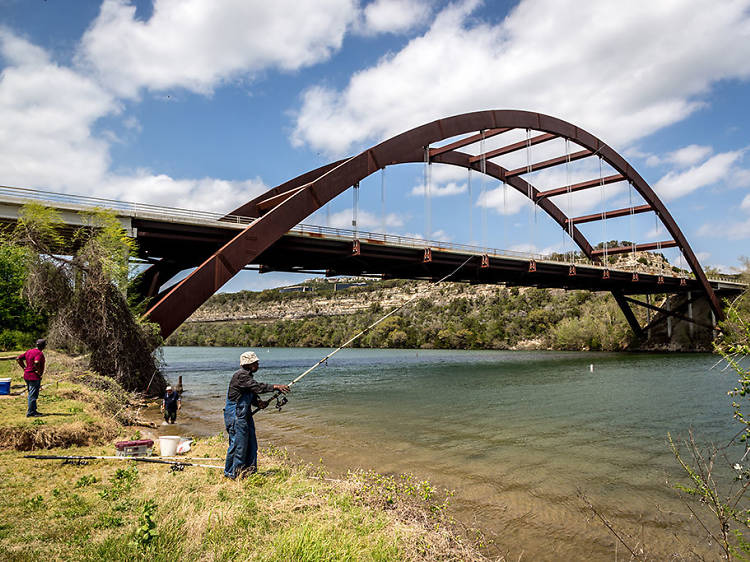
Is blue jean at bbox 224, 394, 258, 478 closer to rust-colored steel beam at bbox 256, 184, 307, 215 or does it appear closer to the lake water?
the lake water

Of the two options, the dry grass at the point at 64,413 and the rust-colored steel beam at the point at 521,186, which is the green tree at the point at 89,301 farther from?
the rust-colored steel beam at the point at 521,186

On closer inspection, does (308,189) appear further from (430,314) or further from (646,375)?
(430,314)

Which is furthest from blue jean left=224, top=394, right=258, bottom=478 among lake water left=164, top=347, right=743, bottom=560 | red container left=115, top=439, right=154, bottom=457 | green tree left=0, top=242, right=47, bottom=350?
green tree left=0, top=242, right=47, bottom=350

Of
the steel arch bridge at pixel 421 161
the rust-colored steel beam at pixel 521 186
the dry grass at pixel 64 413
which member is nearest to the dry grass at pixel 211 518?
the dry grass at pixel 64 413

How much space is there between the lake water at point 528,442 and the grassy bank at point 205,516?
1352mm

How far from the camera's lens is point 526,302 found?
96.1 m

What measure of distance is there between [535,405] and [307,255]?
16.5 metres

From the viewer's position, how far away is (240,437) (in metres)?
6.66

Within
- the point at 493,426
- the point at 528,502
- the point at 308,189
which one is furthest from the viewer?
the point at 308,189

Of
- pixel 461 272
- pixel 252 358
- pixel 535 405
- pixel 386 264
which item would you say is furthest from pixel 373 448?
pixel 461 272

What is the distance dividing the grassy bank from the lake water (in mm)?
1352

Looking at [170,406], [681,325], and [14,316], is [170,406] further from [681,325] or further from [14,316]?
[681,325]

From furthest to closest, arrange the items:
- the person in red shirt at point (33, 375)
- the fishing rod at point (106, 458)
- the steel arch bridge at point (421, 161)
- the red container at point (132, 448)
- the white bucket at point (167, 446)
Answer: the steel arch bridge at point (421, 161), the person in red shirt at point (33, 375), the white bucket at point (167, 446), the red container at point (132, 448), the fishing rod at point (106, 458)

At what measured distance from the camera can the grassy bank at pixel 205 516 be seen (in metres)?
4.44
